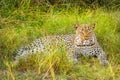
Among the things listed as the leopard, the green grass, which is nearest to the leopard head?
the leopard

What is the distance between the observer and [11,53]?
6.53 metres

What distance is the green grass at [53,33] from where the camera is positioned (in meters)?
5.55

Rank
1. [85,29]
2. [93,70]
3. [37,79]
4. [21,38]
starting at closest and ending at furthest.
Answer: [37,79]
[93,70]
[85,29]
[21,38]

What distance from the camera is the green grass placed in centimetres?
555

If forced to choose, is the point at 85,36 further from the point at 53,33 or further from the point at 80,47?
the point at 53,33

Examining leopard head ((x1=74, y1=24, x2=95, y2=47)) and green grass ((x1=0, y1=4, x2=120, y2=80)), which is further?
leopard head ((x1=74, y1=24, x2=95, y2=47))

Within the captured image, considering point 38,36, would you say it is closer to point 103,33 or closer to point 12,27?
point 12,27

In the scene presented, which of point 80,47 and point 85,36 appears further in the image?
point 80,47

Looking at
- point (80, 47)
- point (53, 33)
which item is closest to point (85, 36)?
point (80, 47)

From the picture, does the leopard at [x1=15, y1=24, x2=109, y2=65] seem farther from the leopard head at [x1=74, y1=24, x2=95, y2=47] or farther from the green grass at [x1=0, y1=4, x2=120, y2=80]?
the green grass at [x1=0, y1=4, x2=120, y2=80]

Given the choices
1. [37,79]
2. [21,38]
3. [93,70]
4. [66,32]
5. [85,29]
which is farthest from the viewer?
[66,32]

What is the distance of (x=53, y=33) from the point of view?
24.7 feet

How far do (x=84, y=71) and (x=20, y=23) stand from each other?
256 cm

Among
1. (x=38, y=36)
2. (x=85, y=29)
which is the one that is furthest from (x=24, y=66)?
(x=38, y=36)
